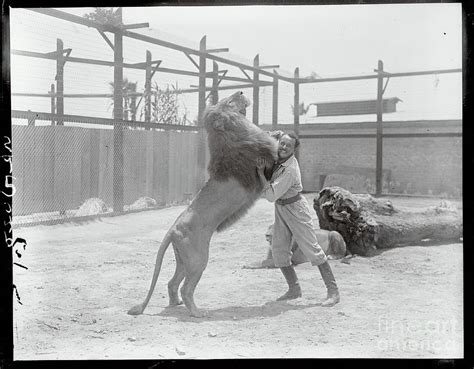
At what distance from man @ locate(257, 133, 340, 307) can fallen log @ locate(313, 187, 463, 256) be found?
4.28 feet

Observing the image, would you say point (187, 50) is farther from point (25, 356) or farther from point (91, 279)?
point (25, 356)

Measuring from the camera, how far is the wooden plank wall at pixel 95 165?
632cm

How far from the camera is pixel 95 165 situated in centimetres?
705

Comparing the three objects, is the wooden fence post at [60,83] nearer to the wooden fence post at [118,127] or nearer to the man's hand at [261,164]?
the wooden fence post at [118,127]

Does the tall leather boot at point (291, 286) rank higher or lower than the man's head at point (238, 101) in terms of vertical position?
lower

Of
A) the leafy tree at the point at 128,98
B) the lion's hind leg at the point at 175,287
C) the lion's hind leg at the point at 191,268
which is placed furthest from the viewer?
the leafy tree at the point at 128,98

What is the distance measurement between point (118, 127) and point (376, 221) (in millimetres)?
3905

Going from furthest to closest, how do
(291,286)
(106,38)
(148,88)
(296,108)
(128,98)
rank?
1. (128,98)
2. (296,108)
3. (148,88)
4. (106,38)
5. (291,286)

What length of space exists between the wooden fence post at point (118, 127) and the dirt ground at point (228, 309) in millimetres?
1556

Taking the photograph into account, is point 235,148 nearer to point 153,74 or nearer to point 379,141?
point 153,74

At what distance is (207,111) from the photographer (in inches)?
172

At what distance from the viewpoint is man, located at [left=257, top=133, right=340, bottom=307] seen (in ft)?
14.0

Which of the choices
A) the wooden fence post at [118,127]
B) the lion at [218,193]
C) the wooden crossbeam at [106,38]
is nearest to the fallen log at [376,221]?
the lion at [218,193]

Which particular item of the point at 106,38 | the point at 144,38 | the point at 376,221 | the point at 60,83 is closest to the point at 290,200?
the point at 376,221
